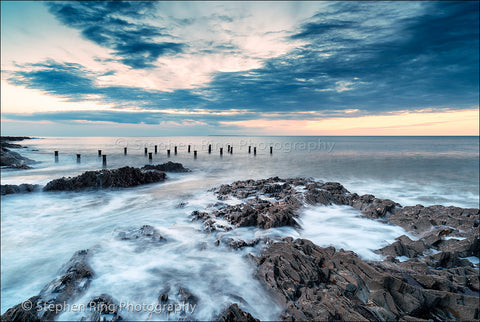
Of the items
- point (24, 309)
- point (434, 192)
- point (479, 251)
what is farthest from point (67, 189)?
point (434, 192)

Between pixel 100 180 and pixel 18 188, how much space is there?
4.15 m

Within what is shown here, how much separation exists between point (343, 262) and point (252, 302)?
7.66 ft

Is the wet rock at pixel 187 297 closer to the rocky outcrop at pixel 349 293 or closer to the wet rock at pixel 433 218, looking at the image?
the rocky outcrop at pixel 349 293

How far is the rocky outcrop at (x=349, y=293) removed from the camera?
4176mm

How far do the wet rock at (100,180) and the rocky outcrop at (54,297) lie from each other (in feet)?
33.4

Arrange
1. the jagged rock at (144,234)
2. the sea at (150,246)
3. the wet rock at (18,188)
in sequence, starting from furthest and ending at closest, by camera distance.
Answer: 1. the wet rock at (18,188)
2. the jagged rock at (144,234)
3. the sea at (150,246)

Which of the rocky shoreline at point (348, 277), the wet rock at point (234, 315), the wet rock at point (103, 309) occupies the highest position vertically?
the rocky shoreline at point (348, 277)

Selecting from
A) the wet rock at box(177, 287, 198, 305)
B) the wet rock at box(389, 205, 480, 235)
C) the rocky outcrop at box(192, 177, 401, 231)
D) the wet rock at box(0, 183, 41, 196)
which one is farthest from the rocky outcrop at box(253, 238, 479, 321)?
the wet rock at box(0, 183, 41, 196)

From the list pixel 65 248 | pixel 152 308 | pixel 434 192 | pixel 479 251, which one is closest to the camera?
pixel 152 308

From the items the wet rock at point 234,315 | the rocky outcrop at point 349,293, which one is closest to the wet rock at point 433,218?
the rocky outcrop at point 349,293

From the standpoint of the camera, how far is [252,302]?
16.1ft

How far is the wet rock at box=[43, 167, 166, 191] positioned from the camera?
47.4 feet

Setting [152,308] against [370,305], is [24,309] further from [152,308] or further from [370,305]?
[370,305]

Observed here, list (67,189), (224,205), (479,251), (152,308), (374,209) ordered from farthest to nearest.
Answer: (67,189)
(224,205)
(374,209)
(479,251)
(152,308)
